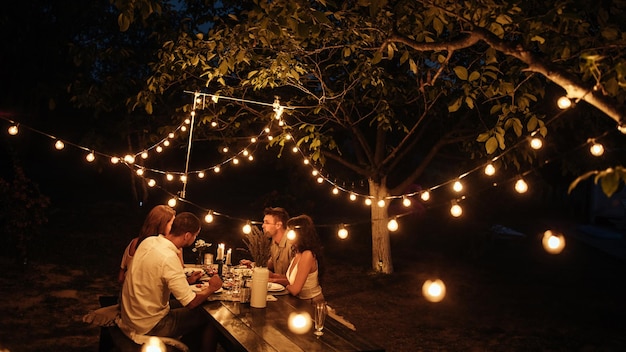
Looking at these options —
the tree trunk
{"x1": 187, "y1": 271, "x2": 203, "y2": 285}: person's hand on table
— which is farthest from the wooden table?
the tree trunk

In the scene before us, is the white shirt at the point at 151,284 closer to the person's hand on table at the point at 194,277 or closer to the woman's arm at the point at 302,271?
the person's hand on table at the point at 194,277

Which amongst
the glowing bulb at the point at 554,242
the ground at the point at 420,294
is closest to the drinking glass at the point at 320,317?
the glowing bulb at the point at 554,242

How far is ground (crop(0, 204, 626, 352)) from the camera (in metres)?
6.26

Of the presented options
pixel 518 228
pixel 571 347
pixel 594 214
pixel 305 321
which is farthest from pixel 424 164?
pixel 594 214

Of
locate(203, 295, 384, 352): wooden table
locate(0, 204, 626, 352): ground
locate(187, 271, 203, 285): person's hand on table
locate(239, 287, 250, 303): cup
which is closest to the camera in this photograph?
locate(203, 295, 384, 352): wooden table

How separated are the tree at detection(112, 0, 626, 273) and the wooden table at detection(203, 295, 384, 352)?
133 centimetres

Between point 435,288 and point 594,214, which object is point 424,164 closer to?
point 435,288

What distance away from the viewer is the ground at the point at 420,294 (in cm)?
626

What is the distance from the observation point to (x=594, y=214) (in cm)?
1783

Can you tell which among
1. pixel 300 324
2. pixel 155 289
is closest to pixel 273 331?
pixel 300 324

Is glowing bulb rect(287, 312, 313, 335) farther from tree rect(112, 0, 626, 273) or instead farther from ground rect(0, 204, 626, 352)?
ground rect(0, 204, 626, 352)

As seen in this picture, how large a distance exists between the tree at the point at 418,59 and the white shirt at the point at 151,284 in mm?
1632

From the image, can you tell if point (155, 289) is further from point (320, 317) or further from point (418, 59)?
point (418, 59)

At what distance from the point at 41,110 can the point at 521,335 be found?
16272 millimetres
